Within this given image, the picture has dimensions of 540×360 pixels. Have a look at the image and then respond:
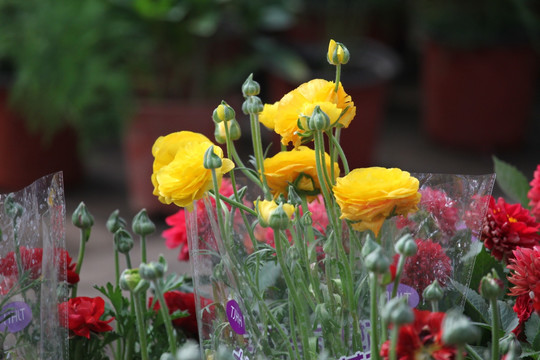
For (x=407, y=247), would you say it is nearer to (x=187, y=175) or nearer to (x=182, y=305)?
(x=187, y=175)

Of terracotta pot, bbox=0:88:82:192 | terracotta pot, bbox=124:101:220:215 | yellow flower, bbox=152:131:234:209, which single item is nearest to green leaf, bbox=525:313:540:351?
yellow flower, bbox=152:131:234:209

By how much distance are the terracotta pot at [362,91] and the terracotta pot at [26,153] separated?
0.64 m

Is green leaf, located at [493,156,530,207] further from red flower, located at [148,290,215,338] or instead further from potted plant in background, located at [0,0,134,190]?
potted plant in background, located at [0,0,134,190]

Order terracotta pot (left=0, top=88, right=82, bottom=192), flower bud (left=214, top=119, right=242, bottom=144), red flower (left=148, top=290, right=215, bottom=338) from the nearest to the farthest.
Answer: flower bud (left=214, top=119, right=242, bottom=144) < red flower (left=148, top=290, right=215, bottom=338) < terracotta pot (left=0, top=88, right=82, bottom=192)

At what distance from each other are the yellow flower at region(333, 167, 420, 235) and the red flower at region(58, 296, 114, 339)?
221 millimetres

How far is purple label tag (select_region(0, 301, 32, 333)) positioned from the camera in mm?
588

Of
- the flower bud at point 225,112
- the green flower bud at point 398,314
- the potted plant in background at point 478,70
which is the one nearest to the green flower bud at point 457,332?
the green flower bud at point 398,314

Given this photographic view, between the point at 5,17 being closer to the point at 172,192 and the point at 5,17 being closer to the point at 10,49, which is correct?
the point at 10,49

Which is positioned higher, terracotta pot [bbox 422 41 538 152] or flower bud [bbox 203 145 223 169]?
terracotta pot [bbox 422 41 538 152]

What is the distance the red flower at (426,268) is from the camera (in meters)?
0.59

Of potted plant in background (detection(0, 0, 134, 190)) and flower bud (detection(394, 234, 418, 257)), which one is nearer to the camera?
flower bud (detection(394, 234, 418, 257))

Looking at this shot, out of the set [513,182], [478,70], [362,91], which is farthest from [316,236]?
[478,70]

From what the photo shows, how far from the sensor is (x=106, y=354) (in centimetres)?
72

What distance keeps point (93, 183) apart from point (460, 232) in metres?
2.16
